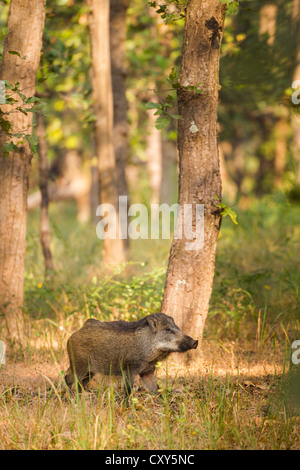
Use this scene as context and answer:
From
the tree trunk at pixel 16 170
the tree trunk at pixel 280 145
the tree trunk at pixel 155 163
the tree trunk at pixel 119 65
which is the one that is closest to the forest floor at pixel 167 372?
the tree trunk at pixel 16 170

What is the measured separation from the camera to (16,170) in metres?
7.48

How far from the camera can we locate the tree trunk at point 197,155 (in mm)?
6641

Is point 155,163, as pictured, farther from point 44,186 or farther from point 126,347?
point 126,347

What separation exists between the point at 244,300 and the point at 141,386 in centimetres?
270

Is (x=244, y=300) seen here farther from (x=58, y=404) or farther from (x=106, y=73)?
(x=106, y=73)

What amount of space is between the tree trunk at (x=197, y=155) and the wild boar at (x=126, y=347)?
0.89 meters

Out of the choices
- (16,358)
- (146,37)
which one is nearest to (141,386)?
(16,358)

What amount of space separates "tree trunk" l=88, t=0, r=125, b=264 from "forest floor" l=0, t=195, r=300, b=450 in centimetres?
60

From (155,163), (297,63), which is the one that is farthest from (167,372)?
(155,163)

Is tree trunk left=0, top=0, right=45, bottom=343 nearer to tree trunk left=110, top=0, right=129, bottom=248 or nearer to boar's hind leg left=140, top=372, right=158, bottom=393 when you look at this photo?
A: boar's hind leg left=140, top=372, right=158, bottom=393

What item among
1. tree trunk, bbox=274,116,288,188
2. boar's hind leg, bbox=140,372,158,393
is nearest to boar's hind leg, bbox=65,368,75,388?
boar's hind leg, bbox=140,372,158,393

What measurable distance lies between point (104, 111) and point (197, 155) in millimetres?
4621

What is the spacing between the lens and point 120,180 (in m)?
12.8
